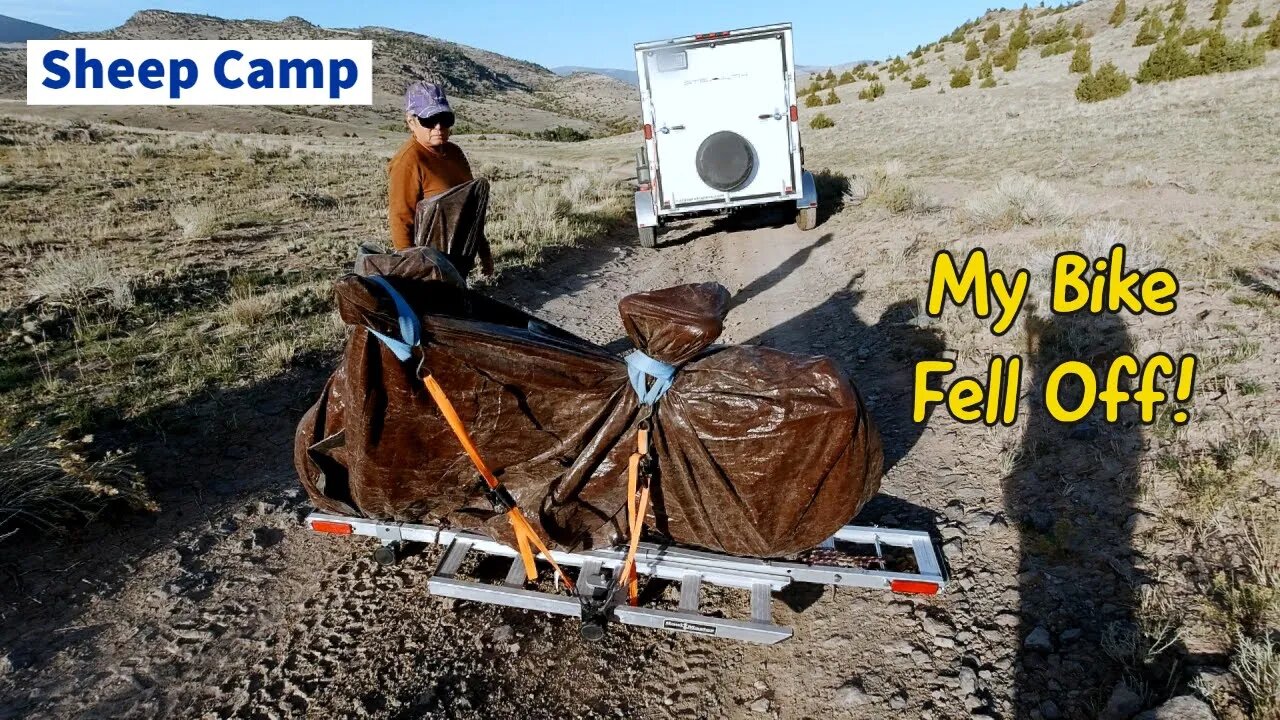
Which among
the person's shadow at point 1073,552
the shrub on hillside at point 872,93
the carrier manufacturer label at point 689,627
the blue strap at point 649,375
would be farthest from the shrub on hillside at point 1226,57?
the carrier manufacturer label at point 689,627

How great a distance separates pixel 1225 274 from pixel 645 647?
589 centimetres

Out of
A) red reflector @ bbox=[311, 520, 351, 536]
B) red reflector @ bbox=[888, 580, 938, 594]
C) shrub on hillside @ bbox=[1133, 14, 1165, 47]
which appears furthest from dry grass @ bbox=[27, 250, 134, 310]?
shrub on hillside @ bbox=[1133, 14, 1165, 47]

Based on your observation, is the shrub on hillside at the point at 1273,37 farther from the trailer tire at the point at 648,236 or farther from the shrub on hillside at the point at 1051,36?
the trailer tire at the point at 648,236

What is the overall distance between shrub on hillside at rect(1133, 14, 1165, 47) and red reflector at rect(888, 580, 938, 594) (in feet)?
110

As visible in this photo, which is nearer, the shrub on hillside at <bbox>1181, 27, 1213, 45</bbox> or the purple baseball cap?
the purple baseball cap

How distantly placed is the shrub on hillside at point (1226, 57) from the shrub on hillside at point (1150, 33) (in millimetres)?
7616

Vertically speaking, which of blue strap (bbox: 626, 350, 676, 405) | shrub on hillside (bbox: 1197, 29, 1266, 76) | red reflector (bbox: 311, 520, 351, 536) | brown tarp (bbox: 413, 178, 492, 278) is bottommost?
red reflector (bbox: 311, 520, 351, 536)

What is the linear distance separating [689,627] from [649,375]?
1025 millimetres

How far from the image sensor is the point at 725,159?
10.1m

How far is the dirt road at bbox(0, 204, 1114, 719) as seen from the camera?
8.88 ft

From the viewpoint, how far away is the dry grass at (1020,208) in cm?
852

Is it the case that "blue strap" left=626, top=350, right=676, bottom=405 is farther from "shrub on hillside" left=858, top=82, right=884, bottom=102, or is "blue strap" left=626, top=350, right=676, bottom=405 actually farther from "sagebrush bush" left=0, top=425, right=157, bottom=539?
"shrub on hillside" left=858, top=82, right=884, bottom=102

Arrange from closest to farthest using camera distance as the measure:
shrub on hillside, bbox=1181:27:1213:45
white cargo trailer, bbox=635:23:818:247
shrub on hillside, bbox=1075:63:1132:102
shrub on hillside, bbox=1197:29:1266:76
A: white cargo trailer, bbox=635:23:818:247 → shrub on hillside, bbox=1197:29:1266:76 → shrub on hillside, bbox=1075:63:1132:102 → shrub on hillside, bbox=1181:27:1213:45

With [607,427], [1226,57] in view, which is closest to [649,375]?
[607,427]
